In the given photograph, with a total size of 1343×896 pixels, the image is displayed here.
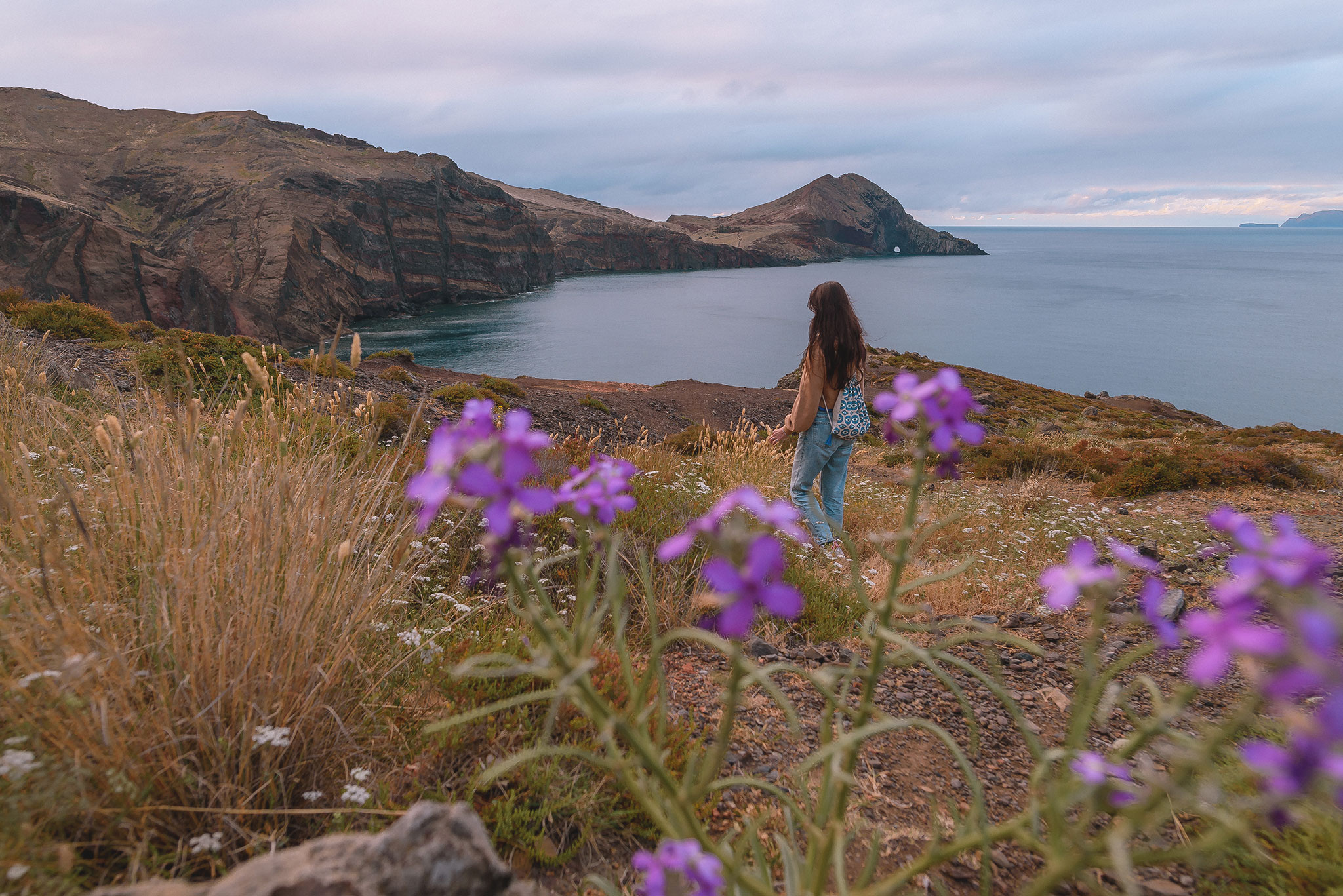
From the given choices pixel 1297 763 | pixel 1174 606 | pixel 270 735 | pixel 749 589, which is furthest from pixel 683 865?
pixel 1174 606

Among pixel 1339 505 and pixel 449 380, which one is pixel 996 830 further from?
pixel 449 380

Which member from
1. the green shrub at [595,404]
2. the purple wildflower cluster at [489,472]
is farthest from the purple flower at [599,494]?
the green shrub at [595,404]

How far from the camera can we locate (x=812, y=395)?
5.40 meters

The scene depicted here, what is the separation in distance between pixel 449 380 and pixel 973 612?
1992 cm

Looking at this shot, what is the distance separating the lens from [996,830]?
105 centimetres

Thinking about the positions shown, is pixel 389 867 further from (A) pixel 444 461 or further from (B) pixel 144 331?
(B) pixel 144 331

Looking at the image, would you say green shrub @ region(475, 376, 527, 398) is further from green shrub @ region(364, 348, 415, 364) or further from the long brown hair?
the long brown hair

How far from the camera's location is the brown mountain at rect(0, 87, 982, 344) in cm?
5991

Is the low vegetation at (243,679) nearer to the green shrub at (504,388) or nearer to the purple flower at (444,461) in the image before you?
the purple flower at (444,461)

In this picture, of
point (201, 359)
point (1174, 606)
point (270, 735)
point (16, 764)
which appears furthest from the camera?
point (201, 359)

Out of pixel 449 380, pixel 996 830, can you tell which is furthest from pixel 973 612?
pixel 449 380

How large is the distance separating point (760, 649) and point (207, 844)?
281 cm

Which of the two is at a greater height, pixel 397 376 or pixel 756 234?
pixel 756 234

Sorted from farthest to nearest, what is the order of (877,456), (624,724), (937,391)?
(877,456)
(937,391)
(624,724)
